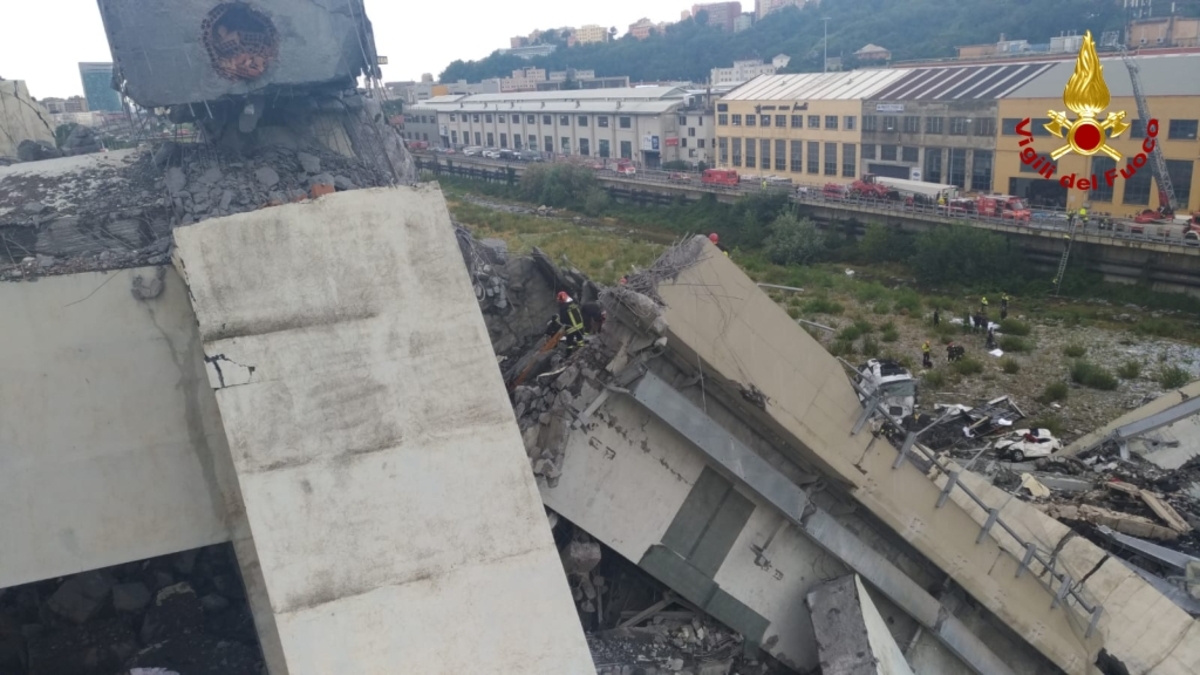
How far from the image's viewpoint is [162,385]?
6566mm

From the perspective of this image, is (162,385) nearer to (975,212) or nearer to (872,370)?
(872,370)

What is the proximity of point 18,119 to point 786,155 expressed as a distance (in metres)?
29.9

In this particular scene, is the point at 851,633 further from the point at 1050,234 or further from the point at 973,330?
the point at 1050,234

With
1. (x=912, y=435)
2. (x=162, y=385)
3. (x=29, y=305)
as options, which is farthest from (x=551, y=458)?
(x=29, y=305)

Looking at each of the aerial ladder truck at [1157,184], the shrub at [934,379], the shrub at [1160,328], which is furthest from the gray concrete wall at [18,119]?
the aerial ladder truck at [1157,184]

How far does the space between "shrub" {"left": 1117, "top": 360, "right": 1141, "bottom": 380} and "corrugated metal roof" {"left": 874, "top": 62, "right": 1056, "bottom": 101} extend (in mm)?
15102

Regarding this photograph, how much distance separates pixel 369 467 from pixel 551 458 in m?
1.98

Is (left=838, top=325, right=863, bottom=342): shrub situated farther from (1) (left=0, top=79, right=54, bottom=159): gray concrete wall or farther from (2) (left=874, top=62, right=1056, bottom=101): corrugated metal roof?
(1) (left=0, top=79, right=54, bottom=159): gray concrete wall

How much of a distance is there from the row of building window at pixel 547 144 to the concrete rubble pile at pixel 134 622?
1592 inches

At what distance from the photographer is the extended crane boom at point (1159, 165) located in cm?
2559

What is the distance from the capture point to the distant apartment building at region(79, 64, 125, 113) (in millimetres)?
49188

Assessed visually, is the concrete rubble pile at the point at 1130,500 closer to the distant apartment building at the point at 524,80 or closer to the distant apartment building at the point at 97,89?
the distant apartment building at the point at 97,89

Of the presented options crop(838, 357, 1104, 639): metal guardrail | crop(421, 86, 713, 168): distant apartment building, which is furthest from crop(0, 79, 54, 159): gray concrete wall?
crop(421, 86, 713, 168): distant apartment building

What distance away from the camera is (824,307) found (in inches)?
942
